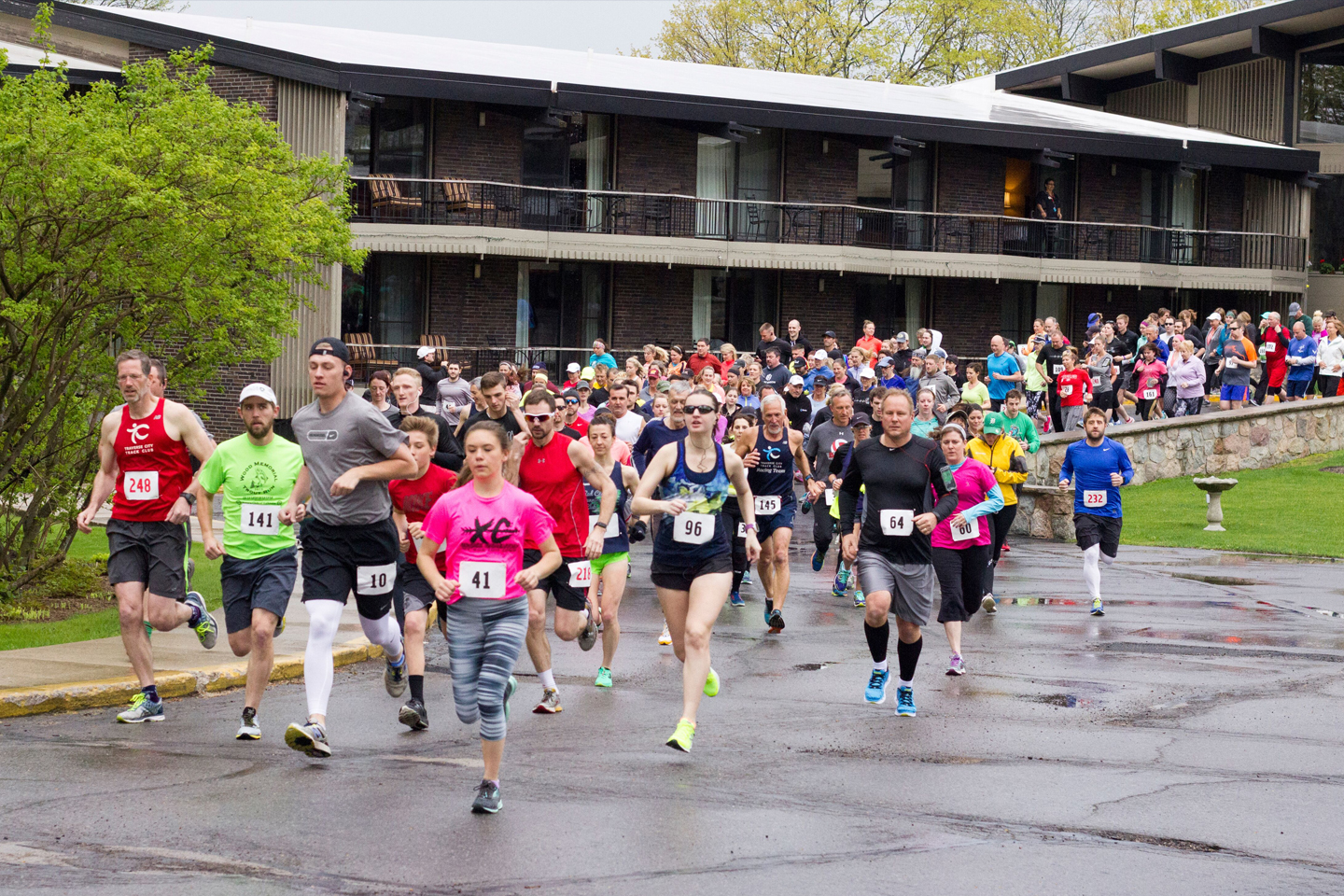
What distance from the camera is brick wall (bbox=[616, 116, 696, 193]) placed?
33.6 m

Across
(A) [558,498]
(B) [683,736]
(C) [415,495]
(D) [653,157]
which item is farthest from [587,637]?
(D) [653,157]

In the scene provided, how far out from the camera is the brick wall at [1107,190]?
38844mm

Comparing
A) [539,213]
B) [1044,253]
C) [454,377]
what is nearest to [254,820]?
[454,377]

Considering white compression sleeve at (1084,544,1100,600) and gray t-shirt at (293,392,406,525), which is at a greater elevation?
gray t-shirt at (293,392,406,525)

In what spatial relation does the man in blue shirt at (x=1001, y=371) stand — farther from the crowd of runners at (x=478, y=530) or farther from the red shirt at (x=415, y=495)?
the red shirt at (x=415, y=495)

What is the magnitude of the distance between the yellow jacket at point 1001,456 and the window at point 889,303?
69.1 feet

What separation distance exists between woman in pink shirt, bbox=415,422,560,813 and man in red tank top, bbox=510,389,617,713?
1989mm

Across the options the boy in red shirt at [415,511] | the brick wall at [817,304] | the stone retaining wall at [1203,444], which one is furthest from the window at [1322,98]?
the boy in red shirt at [415,511]

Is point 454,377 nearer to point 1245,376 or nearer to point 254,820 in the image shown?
point 1245,376

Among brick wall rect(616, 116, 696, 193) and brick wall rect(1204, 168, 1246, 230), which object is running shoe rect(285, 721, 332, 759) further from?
brick wall rect(1204, 168, 1246, 230)

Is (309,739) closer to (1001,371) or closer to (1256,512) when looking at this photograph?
(1001,371)

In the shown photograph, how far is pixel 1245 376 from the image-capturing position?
27.6 m

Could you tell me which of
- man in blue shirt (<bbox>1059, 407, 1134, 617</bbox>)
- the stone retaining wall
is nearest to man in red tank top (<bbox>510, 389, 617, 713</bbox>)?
man in blue shirt (<bbox>1059, 407, 1134, 617</bbox>)

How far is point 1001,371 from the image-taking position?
23.4 m
